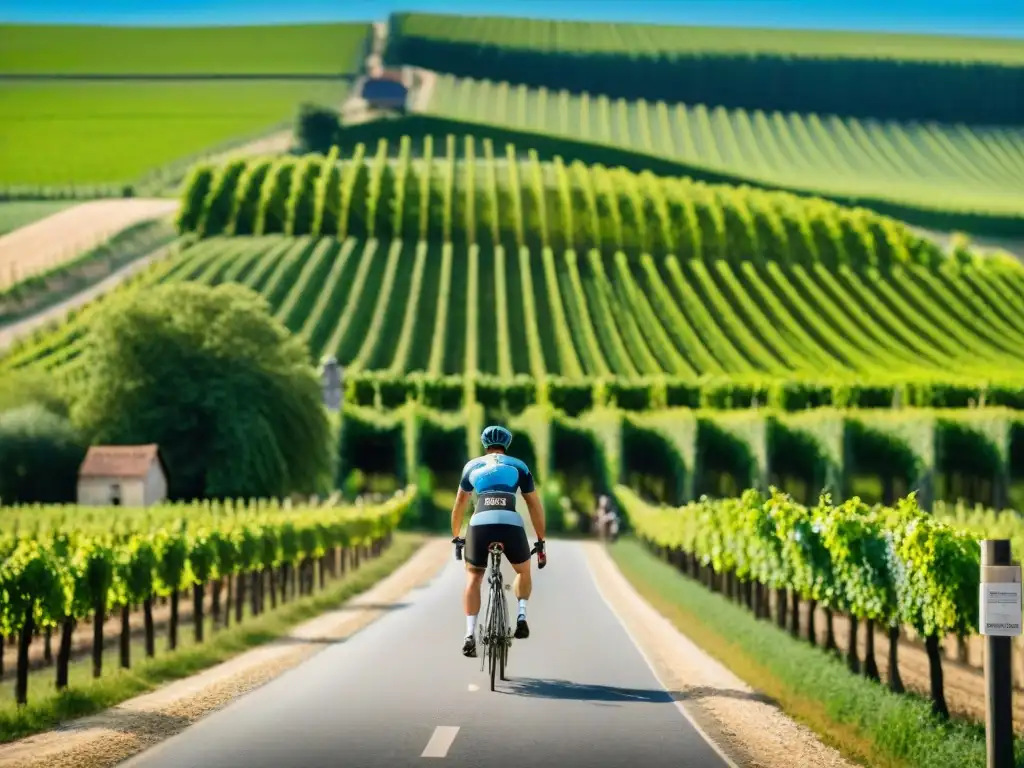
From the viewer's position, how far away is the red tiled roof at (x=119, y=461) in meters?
73.4

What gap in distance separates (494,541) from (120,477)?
5583 centimetres

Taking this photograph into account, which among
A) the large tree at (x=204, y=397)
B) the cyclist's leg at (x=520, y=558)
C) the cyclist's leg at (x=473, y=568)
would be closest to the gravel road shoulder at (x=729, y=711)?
the cyclist's leg at (x=520, y=558)

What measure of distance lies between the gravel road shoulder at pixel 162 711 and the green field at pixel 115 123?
7185 centimetres

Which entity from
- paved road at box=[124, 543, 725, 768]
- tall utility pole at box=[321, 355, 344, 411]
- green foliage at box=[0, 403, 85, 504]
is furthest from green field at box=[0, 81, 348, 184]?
paved road at box=[124, 543, 725, 768]

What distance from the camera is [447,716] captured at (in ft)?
61.4

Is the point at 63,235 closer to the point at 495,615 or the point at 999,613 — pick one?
the point at 495,615

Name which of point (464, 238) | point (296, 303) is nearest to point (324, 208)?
point (464, 238)

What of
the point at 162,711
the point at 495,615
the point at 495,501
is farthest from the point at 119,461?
the point at 495,501

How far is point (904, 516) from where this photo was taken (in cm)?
2517

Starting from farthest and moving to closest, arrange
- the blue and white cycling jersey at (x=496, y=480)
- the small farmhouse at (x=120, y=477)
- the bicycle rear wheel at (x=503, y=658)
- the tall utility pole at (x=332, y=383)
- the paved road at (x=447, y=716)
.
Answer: the tall utility pole at (x=332, y=383) < the small farmhouse at (x=120, y=477) < the bicycle rear wheel at (x=503, y=658) < the blue and white cycling jersey at (x=496, y=480) < the paved road at (x=447, y=716)

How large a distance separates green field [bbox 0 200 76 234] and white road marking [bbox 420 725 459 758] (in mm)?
95738

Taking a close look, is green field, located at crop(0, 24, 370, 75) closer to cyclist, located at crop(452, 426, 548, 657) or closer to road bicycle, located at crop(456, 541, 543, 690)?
road bicycle, located at crop(456, 541, 543, 690)

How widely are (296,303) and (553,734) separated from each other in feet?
460

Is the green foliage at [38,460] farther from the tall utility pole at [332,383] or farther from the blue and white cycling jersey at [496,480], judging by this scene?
the blue and white cycling jersey at [496,480]
